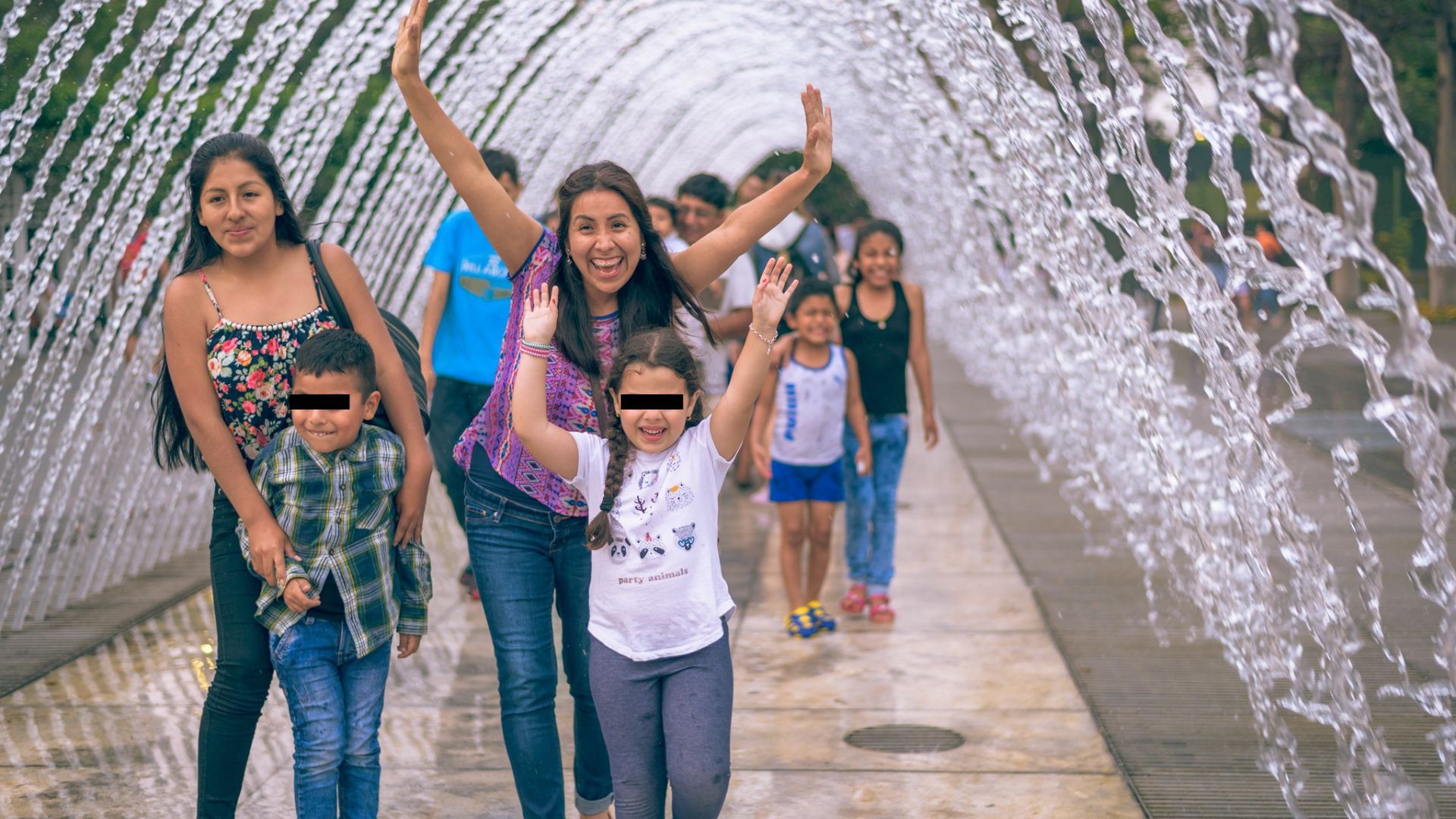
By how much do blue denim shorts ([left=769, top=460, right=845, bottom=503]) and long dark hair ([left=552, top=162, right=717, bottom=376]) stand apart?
277cm

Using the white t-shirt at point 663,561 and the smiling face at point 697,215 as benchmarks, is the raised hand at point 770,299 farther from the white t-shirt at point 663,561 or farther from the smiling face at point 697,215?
the smiling face at point 697,215

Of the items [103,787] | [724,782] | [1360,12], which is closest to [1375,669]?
[724,782]

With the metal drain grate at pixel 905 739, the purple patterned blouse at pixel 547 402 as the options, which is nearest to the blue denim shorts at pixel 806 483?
the metal drain grate at pixel 905 739

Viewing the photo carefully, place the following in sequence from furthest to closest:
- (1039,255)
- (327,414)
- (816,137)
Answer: (1039,255)
(816,137)
(327,414)

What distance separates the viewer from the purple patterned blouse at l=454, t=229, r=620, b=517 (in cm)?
358

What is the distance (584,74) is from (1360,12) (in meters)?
11.5

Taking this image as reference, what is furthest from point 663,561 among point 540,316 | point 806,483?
point 806,483

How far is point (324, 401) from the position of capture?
347 cm

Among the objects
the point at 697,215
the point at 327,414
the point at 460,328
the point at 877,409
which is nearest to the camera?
the point at 327,414

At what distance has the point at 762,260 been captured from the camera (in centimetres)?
837

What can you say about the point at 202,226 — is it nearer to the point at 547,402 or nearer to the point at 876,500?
the point at 547,402

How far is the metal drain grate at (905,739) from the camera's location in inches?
193

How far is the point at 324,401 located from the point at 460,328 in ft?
8.96

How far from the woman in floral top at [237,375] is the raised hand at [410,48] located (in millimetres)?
384
